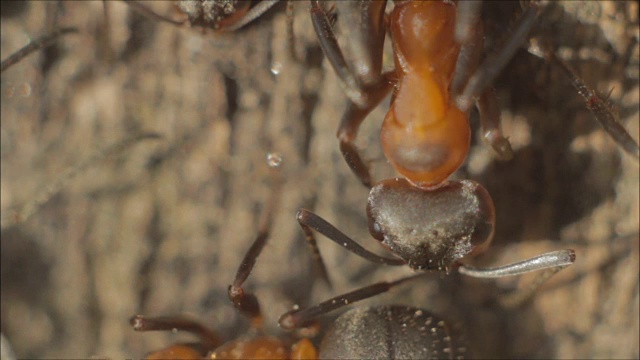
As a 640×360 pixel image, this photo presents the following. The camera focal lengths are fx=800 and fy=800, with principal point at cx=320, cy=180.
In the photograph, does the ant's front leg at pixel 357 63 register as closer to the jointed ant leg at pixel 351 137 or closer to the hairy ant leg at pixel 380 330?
the jointed ant leg at pixel 351 137

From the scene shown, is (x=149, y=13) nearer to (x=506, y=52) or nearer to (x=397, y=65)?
(x=397, y=65)

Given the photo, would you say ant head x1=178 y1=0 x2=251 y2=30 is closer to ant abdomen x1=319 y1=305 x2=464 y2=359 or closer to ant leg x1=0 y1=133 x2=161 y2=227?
ant leg x1=0 y1=133 x2=161 y2=227

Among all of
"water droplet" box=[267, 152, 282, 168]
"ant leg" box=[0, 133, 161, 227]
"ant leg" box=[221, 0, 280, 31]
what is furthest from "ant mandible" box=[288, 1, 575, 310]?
"ant leg" box=[0, 133, 161, 227]

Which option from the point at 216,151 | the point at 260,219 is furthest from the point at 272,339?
the point at 216,151

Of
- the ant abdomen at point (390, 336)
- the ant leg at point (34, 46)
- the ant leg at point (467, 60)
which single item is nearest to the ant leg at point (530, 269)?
the ant abdomen at point (390, 336)

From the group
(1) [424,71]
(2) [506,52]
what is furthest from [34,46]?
(2) [506,52]
